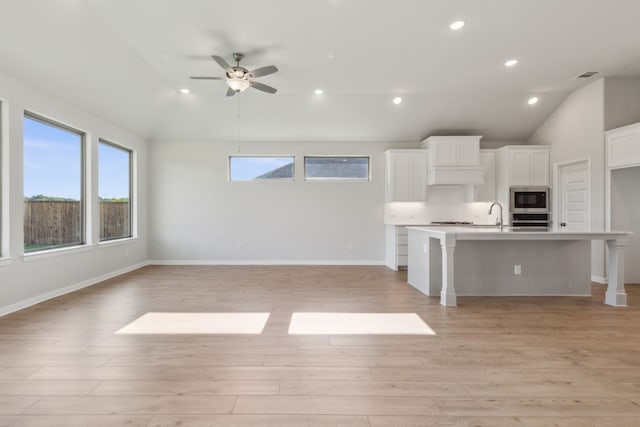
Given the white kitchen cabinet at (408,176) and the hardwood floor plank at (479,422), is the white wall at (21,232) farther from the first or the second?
the white kitchen cabinet at (408,176)

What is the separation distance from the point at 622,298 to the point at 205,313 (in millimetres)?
4955

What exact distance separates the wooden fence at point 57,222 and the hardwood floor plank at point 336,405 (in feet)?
12.8

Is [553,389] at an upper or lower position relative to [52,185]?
lower

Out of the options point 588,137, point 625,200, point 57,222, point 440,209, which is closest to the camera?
point 57,222

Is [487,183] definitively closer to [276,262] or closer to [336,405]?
[276,262]

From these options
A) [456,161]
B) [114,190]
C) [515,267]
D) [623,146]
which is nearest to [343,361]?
[515,267]

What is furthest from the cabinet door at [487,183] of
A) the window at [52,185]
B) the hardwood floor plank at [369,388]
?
the window at [52,185]

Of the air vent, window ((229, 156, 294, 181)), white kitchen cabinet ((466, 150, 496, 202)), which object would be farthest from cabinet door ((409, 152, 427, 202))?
the air vent

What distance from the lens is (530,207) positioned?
21.1 feet

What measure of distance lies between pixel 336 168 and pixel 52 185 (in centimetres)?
486

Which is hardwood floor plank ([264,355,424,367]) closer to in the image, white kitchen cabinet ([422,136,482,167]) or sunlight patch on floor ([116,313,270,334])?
sunlight patch on floor ([116,313,270,334])

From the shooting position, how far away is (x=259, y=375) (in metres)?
2.27

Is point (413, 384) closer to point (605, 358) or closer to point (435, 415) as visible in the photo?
point (435, 415)

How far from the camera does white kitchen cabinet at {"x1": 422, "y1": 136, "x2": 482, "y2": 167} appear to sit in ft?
21.3
